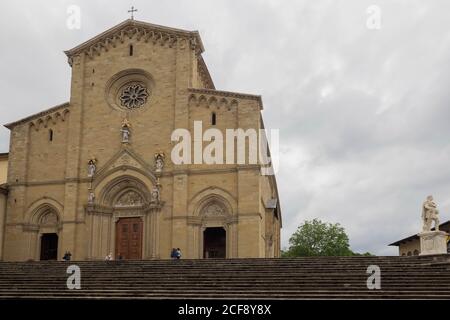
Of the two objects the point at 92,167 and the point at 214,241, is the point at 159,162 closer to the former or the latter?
the point at 92,167

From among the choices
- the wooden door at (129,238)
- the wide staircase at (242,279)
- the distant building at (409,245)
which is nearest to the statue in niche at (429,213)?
the wide staircase at (242,279)

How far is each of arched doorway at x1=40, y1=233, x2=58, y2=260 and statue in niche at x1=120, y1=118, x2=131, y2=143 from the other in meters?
6.94

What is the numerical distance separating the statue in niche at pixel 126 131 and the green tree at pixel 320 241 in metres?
34.8

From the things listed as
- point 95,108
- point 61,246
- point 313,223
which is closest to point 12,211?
point 61,246

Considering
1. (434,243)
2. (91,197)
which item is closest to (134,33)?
(91,197)

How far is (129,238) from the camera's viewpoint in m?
35.4

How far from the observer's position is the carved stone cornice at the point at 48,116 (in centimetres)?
3734

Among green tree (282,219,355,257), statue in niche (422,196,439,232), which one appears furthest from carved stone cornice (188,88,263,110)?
green tree (282,219,355,257)

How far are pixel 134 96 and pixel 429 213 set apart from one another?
1892 centimetres

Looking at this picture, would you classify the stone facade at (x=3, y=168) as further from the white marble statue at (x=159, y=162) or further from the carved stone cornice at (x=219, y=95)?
the carved stone cornice at (x=219, y=95)

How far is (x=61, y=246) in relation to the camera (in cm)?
3484

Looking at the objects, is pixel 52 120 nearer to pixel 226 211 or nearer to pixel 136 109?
pixel 136 109
